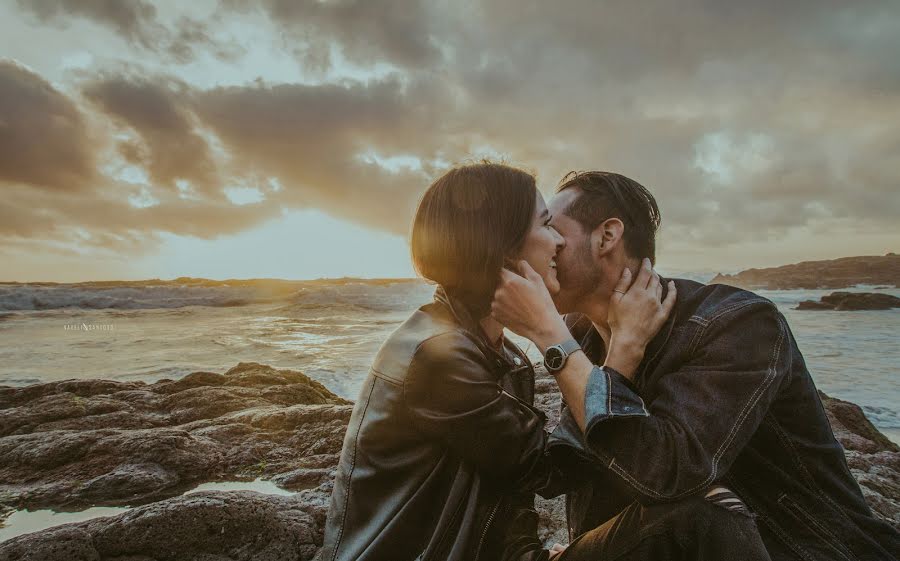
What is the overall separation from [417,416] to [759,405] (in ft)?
4.48

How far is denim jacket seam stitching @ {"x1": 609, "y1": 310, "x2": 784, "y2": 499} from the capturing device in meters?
1.80

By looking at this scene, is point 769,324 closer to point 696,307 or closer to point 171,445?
point 696,307

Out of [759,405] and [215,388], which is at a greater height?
[759,405]

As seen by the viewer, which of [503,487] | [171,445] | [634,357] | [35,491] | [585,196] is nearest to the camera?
[503,487]

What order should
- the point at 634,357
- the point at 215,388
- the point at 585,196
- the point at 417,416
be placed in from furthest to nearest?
the point at 215,388 → the point at 585,196 → the point at 634,357 → the point at 417,416

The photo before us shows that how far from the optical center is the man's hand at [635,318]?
7.52 feet

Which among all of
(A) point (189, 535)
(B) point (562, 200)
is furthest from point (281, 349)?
(B) point (562, 200)

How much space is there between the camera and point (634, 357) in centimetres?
228

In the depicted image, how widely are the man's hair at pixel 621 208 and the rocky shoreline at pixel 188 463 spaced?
2.11 meters

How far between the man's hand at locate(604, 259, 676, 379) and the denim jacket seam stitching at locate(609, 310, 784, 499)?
1.53ft

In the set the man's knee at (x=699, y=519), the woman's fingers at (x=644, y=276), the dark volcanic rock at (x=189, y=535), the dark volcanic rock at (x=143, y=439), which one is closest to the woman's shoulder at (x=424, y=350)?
the man's knee at (x=699, y=519)

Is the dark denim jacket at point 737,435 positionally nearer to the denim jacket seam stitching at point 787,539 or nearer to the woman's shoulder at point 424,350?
the denim jacket seam stitching at point 787,539

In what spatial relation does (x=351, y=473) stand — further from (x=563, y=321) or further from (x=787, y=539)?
(x=787, y=539)

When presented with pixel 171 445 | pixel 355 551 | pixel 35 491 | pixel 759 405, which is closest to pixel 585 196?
pixel 759 405
